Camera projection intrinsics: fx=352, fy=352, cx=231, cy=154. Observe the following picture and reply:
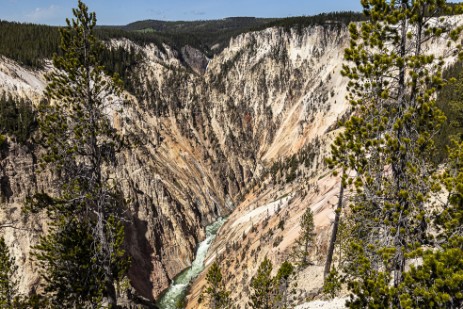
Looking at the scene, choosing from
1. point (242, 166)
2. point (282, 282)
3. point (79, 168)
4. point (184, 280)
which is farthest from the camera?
point (242, 166)

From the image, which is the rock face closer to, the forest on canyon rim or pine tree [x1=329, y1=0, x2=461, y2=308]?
the forest on canyon rim

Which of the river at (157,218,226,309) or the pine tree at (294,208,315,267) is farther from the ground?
the pine tree at (294,208,315,267)

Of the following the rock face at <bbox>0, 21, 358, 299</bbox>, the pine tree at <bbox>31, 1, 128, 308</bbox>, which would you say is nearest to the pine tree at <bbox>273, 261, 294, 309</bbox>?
the rock face at <bbox>0, 21, 358, 299</bbox>

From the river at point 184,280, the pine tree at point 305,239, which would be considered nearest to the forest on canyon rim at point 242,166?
the pine tree at point 305,239

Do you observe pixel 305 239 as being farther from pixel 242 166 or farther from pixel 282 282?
pixel 242 166

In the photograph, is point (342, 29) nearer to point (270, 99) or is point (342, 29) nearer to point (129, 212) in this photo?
point (270, 99)

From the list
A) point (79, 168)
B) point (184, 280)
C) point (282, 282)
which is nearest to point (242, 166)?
point (184, 280)

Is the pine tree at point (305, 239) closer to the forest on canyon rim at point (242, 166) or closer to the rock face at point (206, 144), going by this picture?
the forest on canyon rim at point (242, 166)
